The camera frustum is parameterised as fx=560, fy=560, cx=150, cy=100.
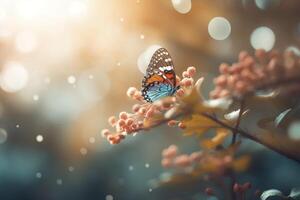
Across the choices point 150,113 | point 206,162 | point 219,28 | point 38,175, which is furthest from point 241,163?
point 38,175

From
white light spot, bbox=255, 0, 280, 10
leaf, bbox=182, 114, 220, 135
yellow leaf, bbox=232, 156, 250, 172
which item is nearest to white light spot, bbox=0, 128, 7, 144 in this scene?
white light spot, bbox=255, 0, 280, 10

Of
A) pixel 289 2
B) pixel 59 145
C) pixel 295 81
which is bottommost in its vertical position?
pixel 295 81

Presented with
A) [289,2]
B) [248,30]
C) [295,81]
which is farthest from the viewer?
[248,30]

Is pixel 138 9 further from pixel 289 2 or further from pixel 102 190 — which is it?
pixel 102 190

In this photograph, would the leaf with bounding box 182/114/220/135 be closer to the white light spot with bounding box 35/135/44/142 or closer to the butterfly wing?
the butterfly wing

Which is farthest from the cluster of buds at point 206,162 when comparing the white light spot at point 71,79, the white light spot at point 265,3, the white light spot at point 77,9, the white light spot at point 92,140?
the white light spot at point 92,140

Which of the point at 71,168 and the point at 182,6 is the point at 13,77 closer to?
the point at 71,168

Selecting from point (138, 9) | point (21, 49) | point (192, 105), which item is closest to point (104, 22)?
point (138, 9)

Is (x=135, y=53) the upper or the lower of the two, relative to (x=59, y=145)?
lower
